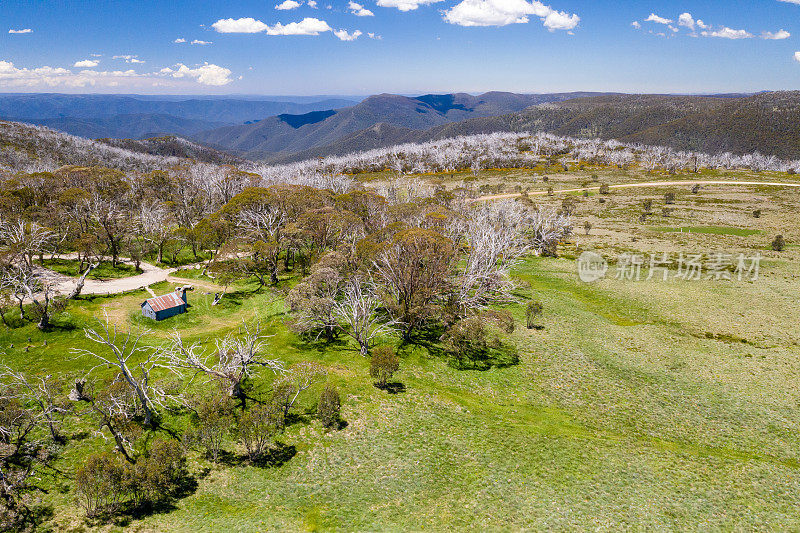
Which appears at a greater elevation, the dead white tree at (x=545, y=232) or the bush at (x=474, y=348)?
the dead white tree at (x=545, y=232)

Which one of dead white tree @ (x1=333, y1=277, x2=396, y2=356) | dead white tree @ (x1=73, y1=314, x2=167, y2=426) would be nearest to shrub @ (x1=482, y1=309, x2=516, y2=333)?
dead white tree @ (x1=333, y1=277, x2=396, y2=356)

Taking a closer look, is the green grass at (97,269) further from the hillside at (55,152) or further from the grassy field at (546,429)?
the hillside at (55,152)

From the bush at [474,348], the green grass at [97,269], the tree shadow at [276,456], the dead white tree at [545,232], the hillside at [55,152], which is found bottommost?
the tree shadow at [276,456]

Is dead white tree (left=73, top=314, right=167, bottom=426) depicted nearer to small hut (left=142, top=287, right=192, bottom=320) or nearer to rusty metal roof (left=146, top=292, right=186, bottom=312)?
small hut (left=142, top=287, right=192, bottom=320)

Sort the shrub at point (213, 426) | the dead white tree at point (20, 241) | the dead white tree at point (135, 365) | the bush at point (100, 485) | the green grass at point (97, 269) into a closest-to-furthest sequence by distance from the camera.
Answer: the bush at point (100, 485)
the dead white tree at point (135, 365)
the shrub at point (213, 426)
the dead white tree at point (20, 241)
the green grass at point (97, 269)

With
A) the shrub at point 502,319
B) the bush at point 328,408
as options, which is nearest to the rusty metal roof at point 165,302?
the bush at point 328,408

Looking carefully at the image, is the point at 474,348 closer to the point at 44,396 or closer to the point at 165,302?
the point at 165,302

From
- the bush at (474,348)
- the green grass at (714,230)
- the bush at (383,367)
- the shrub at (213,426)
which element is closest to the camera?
the shrub at (213,426)

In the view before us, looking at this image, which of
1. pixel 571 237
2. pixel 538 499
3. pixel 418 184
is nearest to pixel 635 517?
pixel 538 499
